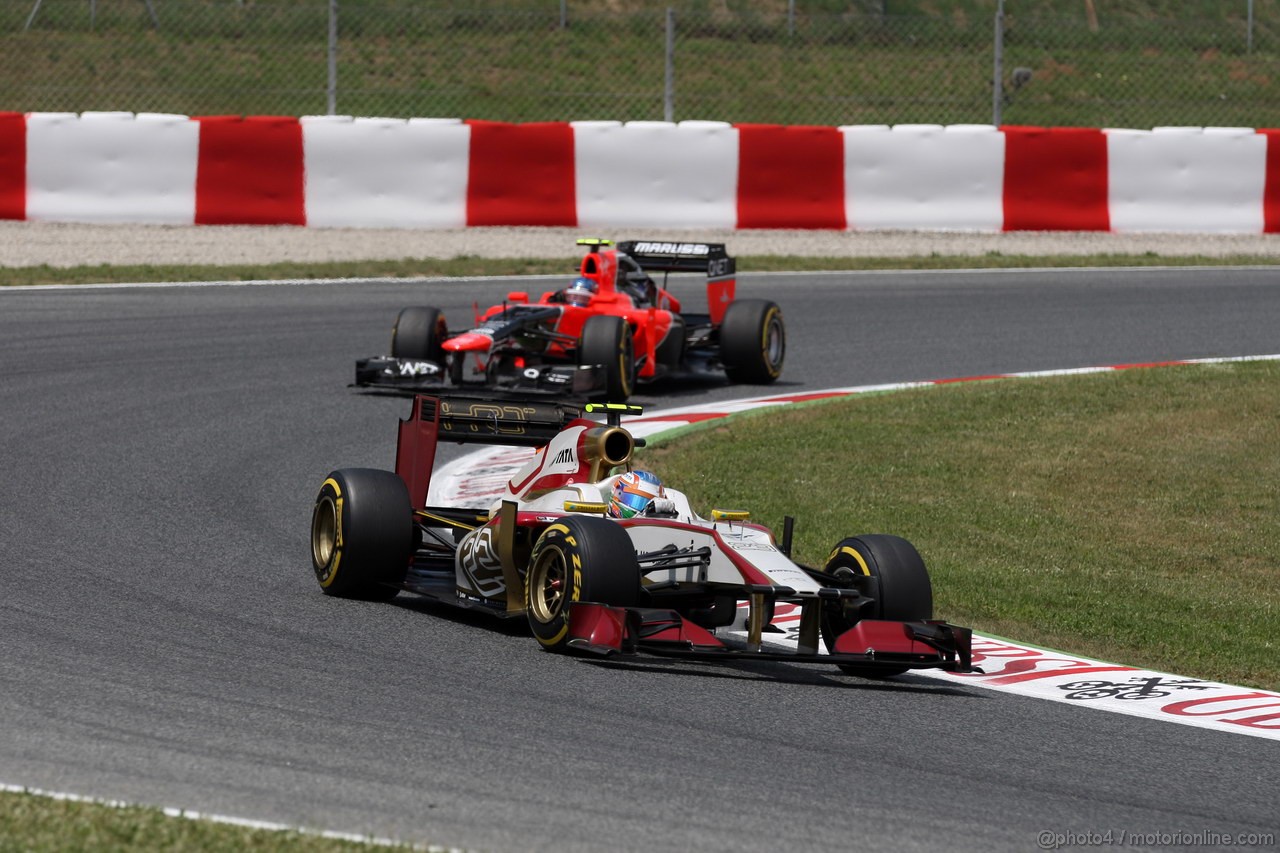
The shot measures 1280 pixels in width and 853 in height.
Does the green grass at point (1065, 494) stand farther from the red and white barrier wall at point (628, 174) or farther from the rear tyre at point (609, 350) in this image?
the red and white barrier wall at point (628, 174)

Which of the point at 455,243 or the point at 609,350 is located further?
the point at 455,243

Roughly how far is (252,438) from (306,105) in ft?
44.3

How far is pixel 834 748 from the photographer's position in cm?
647

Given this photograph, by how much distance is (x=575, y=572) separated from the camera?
7465 mm

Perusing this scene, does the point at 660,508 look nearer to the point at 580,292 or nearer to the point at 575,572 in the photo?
the point at 575,572

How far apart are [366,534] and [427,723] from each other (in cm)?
219

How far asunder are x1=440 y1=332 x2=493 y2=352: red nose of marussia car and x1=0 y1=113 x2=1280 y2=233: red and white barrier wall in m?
6.58

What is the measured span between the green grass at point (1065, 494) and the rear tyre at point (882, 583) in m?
1.03

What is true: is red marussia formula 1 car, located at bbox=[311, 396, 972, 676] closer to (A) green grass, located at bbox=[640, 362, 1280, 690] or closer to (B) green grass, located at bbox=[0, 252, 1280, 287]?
(A) green grass, located at bbox=[640, 362, 1280, 690]

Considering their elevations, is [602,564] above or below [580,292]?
below

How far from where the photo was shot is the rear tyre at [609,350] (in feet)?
46.7

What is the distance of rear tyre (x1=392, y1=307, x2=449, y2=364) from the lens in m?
14.8

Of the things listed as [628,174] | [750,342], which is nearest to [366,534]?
[750,342]

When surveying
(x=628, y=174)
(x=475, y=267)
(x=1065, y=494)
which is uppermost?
(x=628, y=174)
